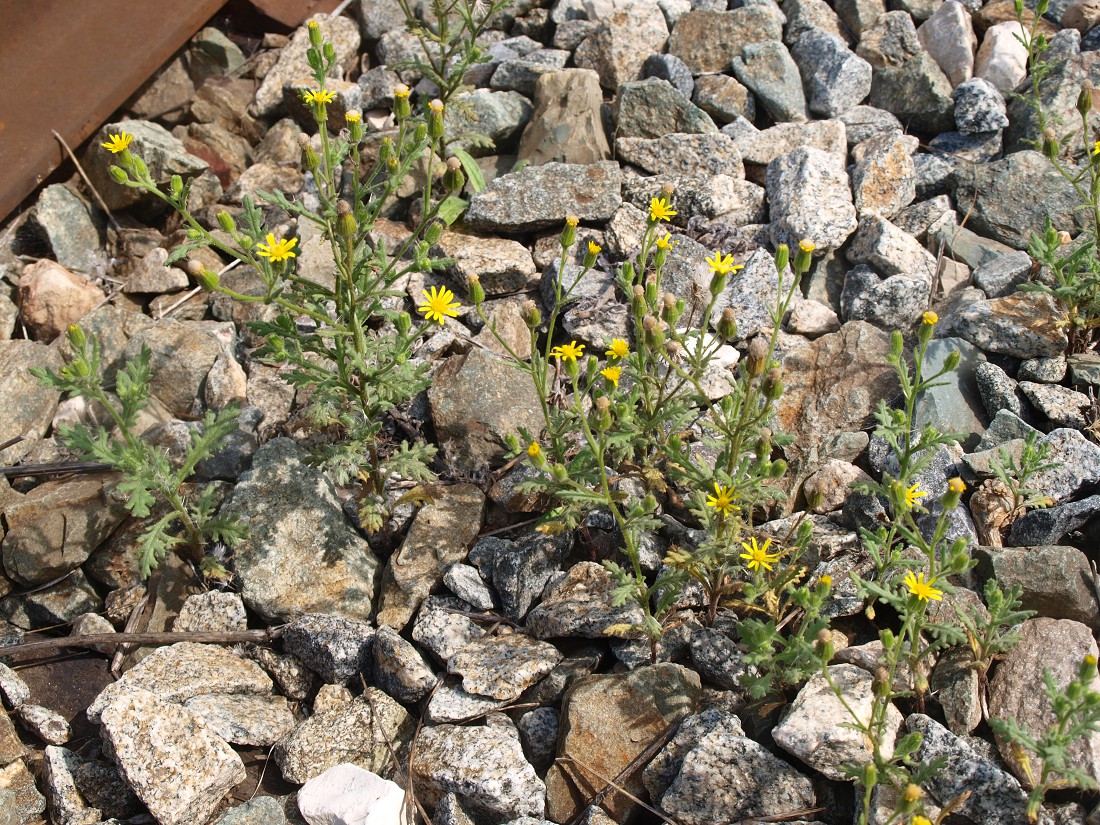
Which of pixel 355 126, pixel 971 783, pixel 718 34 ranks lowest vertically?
pixel 971 783

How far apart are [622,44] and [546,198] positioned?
1.50 meters

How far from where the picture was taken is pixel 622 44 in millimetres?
5762

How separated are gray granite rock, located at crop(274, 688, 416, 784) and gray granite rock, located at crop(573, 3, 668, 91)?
3.97m

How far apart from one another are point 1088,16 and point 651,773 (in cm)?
530

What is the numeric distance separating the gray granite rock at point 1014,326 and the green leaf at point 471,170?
99.5 inches

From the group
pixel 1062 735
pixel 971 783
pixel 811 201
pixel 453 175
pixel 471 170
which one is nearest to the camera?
pixel 1062 735

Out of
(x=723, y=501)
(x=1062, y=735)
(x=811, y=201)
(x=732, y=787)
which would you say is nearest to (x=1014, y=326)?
(x=811, y=201)

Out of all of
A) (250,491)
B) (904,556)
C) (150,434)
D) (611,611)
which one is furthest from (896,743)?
(150,434)

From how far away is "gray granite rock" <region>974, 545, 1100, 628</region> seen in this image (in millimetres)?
3266

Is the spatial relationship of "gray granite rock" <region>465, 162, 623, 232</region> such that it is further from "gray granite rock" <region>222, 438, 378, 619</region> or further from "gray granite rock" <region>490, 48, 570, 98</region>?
"gray granite rock" <region>222, 438, 378, 619</region>

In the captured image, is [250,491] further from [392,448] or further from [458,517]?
[458,517]

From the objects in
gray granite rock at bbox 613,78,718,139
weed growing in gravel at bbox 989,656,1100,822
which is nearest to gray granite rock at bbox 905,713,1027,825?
weed growing in gravel at bbox 989,656,1100,822

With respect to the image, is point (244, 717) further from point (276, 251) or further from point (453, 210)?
point (453, 210)

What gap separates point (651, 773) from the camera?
3.07 metres
